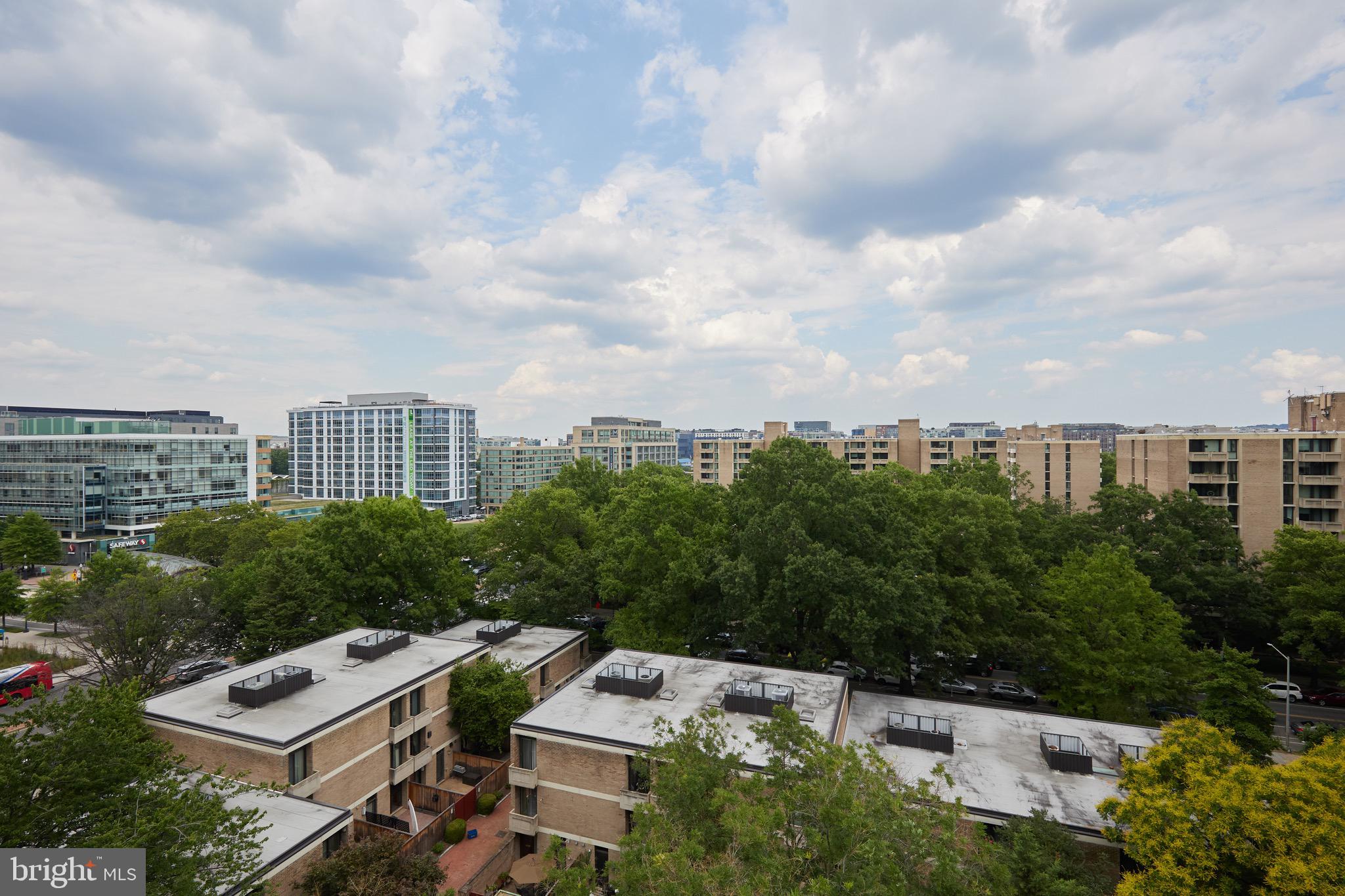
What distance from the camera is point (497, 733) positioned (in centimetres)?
3014

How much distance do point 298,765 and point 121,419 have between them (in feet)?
500

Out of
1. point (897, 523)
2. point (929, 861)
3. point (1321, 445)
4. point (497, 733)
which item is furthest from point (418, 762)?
point (1321, 445)

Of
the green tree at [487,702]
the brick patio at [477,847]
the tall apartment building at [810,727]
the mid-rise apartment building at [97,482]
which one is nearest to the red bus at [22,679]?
the green tree at [487,702]

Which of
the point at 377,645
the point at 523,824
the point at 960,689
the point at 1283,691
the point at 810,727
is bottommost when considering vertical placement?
the point at 960,689

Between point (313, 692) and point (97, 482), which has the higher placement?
point (97, 482)

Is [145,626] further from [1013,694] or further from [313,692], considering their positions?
[1013,694]

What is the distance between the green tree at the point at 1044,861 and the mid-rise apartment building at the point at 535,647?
71.0ft

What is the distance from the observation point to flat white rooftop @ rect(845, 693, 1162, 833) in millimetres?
21031

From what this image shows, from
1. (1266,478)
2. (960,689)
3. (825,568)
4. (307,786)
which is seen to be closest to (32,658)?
(307,786)

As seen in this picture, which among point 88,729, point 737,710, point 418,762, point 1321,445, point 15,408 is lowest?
point 418,762

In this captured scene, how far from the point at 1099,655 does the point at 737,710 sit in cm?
1878

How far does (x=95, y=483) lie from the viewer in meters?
86.1

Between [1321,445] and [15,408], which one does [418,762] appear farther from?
[15,408]

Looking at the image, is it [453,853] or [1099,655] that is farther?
[1099,655]
